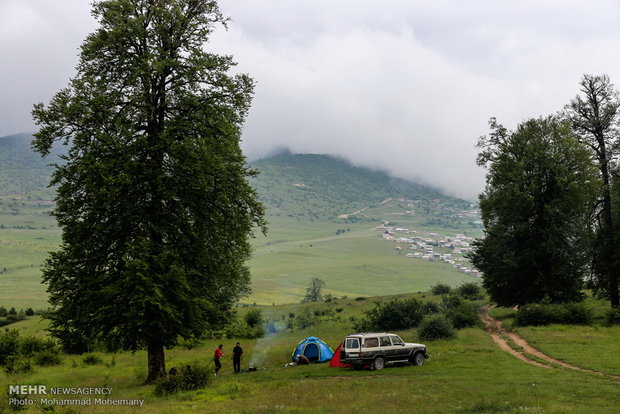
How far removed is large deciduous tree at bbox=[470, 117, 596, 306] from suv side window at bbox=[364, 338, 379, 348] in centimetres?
2313

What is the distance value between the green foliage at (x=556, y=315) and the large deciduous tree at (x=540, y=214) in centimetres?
329

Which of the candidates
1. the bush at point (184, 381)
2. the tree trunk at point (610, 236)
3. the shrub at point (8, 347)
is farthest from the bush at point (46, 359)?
the tree trunk at point (610, 236)

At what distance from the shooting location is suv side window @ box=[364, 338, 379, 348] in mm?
25405

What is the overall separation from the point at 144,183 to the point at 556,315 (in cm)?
3405

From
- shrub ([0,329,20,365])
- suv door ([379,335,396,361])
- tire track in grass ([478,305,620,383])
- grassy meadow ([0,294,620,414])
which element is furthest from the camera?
shrub ([0,329,20,365])

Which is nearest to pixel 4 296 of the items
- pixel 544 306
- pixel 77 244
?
pixel 77 244

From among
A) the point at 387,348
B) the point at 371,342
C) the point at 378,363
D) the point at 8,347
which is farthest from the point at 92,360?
the point at 387,348

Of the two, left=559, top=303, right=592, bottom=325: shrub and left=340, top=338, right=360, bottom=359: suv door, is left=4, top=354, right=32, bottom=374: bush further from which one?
left=559, top=303, right=592, bottom=325: shrub

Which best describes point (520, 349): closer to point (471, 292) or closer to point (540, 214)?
point (540, 214)

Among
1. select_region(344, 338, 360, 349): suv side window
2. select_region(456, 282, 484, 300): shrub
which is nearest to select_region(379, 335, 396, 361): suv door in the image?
select_region(344, 338, 360, 349): suv side window

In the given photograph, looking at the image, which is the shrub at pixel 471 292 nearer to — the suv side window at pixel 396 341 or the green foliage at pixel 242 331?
the green foliage at pixel 242 331

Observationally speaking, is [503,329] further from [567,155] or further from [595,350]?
[567,155]

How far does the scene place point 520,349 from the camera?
2966 cm

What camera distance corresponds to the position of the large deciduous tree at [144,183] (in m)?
22.2
